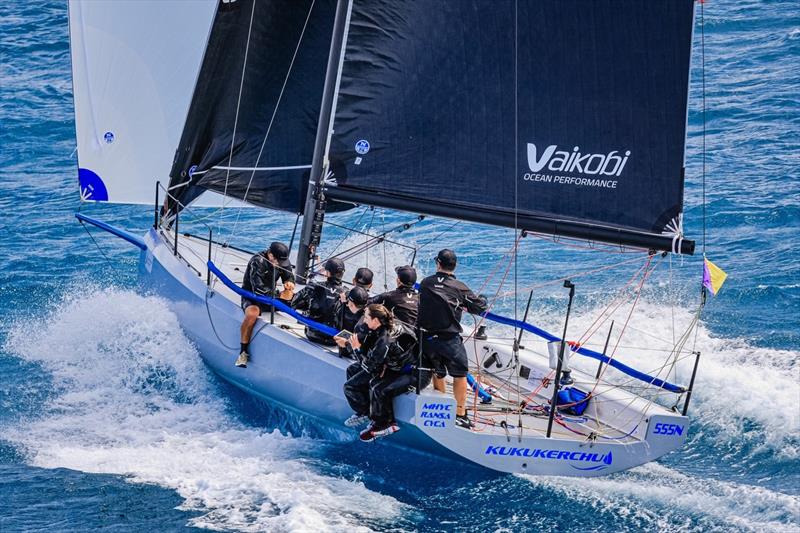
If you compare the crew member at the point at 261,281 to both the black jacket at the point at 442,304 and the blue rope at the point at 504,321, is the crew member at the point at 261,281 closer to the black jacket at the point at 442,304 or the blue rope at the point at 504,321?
the blue rope at the point at 504,321

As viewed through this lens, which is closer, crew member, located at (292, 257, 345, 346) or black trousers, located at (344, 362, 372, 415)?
black trousers, located at (344, 362, 372, 415)

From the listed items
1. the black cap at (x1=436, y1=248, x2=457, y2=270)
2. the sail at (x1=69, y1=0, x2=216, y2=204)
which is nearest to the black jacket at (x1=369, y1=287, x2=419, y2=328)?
the black cap at (x1=436, y1=248, x2=457, y2=270)

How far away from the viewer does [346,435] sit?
36.1 ft

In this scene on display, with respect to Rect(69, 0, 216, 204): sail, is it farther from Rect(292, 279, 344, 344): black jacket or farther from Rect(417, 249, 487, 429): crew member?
Rect(417, 249, 487, 429): crew member

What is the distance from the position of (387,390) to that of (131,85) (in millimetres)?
5928

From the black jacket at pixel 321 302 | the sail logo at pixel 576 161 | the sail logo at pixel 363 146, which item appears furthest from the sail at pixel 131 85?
the sail logo at pixel 576 161

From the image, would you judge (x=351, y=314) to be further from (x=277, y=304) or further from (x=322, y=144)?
(x=322, y=144)

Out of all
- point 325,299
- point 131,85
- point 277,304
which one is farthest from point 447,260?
point 131,85

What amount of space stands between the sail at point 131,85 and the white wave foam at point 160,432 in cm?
167

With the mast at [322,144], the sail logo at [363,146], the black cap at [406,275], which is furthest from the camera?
the mast at [322,144]

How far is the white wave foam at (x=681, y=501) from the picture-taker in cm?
938

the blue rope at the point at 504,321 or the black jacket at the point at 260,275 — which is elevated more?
the black jacket at the point at 260,275

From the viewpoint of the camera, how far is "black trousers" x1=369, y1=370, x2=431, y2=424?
10.1 metres

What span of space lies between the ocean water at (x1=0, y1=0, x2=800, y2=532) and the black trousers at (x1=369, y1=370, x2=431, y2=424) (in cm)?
60
